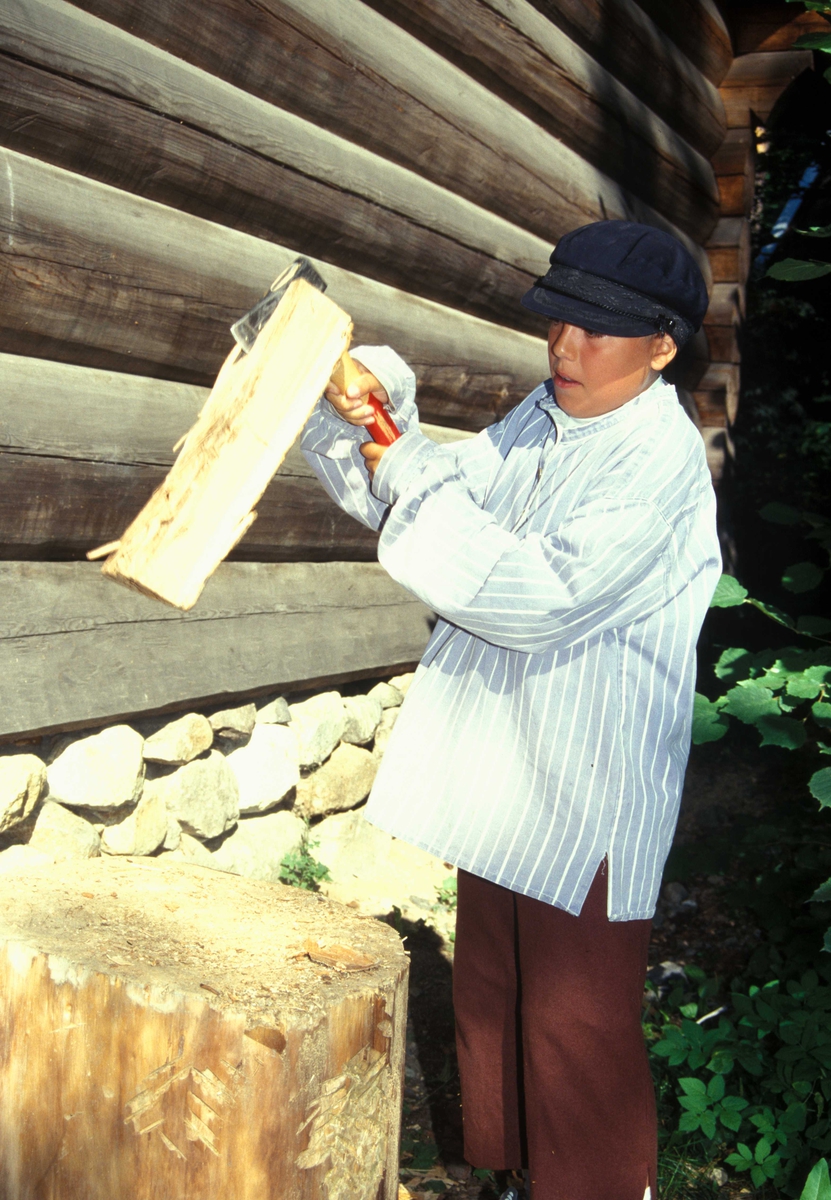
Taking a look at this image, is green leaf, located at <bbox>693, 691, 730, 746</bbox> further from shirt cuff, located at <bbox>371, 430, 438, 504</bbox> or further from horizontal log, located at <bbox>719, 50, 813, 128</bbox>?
horizontal log, located at <bbox>719, 50, 813, 128</bbox>

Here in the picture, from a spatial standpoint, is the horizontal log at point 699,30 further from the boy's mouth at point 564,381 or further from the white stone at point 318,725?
the boy's mouth at point 564,381

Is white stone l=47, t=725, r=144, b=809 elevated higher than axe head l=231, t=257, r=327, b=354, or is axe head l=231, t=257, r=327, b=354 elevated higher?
axe head l=231, t=257, r=327, b=354

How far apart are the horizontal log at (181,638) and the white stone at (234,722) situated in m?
0.10

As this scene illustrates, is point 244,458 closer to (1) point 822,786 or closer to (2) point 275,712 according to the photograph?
(1) point 822,786

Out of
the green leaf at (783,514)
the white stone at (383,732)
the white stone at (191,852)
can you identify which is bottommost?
the white stone at (191,852)

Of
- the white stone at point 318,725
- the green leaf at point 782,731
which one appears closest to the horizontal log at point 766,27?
the green leaf at point 782,731

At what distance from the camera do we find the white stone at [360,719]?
3592 mm

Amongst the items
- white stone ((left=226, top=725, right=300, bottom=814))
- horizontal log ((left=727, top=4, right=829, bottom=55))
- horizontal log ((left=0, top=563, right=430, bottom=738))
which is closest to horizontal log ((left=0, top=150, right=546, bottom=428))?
horizontal log ((left=0, top=563, right=430, bottom=738))

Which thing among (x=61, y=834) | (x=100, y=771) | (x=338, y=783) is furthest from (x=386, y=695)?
(x=61, y=834)

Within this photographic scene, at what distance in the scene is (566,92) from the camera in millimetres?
3855

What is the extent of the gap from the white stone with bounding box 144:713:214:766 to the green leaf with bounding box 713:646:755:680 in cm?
155

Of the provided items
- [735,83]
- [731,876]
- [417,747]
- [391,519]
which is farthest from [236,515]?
[735,83]

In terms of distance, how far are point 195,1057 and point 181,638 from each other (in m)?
1.35

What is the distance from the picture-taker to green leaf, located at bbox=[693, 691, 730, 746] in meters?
3.03
